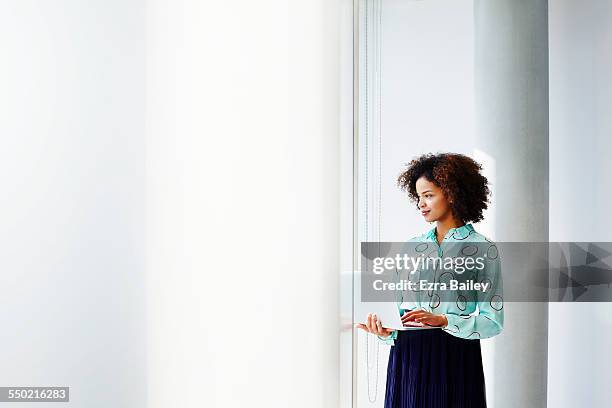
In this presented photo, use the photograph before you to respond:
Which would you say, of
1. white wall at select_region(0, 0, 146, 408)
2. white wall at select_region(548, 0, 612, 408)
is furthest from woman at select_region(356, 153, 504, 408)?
white wall at select_region(0, 0, 146, 408)

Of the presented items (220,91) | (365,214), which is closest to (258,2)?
(220,91)

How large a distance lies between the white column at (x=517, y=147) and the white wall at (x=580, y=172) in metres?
0.02

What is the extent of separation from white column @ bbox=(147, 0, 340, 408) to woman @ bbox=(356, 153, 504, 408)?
0.52ft

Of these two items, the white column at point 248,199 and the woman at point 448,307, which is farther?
the white column at point 248,199

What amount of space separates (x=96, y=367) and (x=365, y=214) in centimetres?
66

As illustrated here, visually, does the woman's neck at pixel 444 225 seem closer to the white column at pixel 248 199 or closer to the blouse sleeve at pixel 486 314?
the blouse sleeve at pixel 486 314

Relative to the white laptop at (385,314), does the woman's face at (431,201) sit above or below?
above

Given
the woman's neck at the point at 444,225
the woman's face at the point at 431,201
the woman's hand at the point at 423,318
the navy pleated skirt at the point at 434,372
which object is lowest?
the navy pleated skirt at the point at 434,372

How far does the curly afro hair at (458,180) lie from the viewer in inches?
40.9

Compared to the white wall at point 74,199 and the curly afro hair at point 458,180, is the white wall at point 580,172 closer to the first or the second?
the curly afro hair at point 458,180

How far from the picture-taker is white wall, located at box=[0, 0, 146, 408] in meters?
1.16

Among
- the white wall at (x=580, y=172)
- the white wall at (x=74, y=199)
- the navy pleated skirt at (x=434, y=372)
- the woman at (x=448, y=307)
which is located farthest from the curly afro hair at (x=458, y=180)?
the white wall at (x=74, y=199)

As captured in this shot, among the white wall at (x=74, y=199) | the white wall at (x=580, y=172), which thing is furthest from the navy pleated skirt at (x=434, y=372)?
the white wall at (x=74, y=199)

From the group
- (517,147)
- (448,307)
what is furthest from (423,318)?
(517,147)
